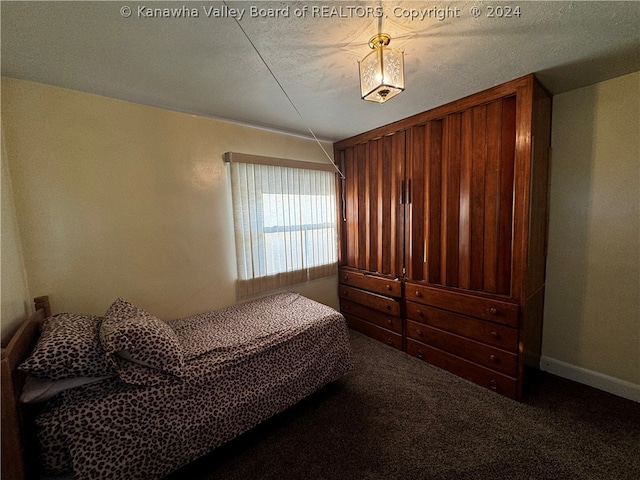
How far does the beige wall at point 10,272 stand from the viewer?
1.28 meters

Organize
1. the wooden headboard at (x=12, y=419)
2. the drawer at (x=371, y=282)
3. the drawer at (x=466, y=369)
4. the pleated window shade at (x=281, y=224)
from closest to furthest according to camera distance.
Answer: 1. the wooden headboard at (x=12, y=419)
2. the drawer at (x=466, y=369)
3. the pleated window shade at (x=281, y=224)
4. the drawer at (x=371, y=282)

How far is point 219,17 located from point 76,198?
1.57 m

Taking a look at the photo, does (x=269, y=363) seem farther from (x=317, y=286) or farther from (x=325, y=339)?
(x=317, y=286)

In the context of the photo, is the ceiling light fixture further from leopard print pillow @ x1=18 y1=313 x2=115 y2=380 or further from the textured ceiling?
leopard print pillow @ x1=18 y1=313 x2=115 y2=380

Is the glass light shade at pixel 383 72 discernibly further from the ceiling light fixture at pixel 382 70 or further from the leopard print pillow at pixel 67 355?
the leopard print pillow at pixel 67 355

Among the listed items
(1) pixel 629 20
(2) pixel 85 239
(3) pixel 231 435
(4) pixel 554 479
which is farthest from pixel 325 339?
(1) pixel 629 20

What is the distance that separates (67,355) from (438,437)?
2097mm

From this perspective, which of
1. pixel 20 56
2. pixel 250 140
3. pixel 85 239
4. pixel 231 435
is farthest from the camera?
pixel 250 140

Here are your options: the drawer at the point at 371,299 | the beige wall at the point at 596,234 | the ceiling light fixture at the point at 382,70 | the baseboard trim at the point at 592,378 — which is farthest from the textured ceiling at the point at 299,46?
the baseboard trim at the point at 592,378

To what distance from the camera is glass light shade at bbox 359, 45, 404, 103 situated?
3.81 ft

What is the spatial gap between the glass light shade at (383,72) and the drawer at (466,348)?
200cm

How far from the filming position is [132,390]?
1259 mm

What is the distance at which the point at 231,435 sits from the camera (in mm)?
1505

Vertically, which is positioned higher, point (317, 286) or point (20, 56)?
point (20, 56)
